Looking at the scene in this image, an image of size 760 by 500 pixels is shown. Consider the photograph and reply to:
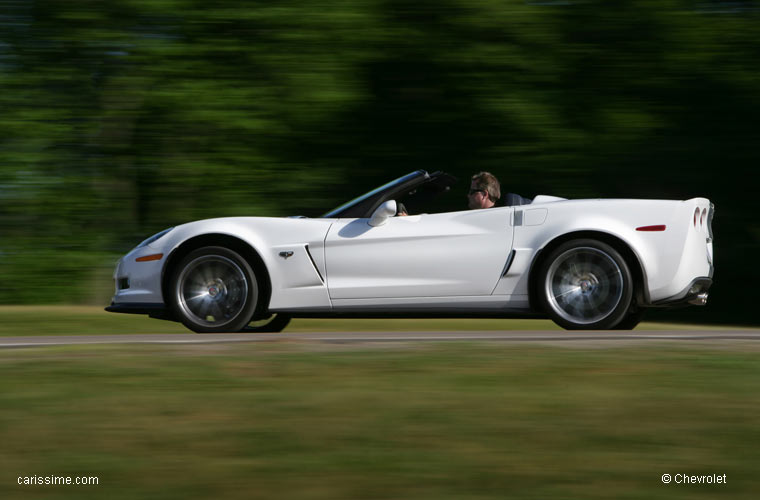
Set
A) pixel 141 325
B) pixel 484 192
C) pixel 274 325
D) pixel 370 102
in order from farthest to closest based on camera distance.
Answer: pixel 370 102, pixel 141 325, pixel 274 325, pixel 484 192

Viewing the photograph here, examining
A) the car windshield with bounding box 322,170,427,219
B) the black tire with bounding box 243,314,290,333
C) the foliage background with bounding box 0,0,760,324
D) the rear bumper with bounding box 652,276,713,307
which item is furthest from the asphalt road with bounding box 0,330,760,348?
the foliage background with bounding box 0,0,760,324

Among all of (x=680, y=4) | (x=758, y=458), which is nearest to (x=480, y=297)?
(x=758, y=458)

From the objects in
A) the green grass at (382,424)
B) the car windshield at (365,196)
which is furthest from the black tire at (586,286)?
the green grass at (382,424)

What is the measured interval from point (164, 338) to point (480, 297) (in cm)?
215

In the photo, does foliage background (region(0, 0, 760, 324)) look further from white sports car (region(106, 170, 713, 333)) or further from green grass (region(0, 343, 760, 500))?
green grass (region(0, 343, 760, 500))

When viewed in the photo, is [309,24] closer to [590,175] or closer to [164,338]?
[590,175]

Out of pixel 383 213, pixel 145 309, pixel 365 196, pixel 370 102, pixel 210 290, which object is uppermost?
pixel 370 102

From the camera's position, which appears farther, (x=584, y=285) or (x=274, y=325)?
(x=274, y=325)

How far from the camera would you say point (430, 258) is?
7.33 metres

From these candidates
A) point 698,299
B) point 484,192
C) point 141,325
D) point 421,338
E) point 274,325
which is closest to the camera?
point 421,338

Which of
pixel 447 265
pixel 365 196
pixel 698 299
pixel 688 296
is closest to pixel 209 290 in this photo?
pixel 365 196

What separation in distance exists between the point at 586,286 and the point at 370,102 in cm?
662

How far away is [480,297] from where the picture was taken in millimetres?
7344

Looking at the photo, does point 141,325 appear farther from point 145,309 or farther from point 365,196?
point 365,196
